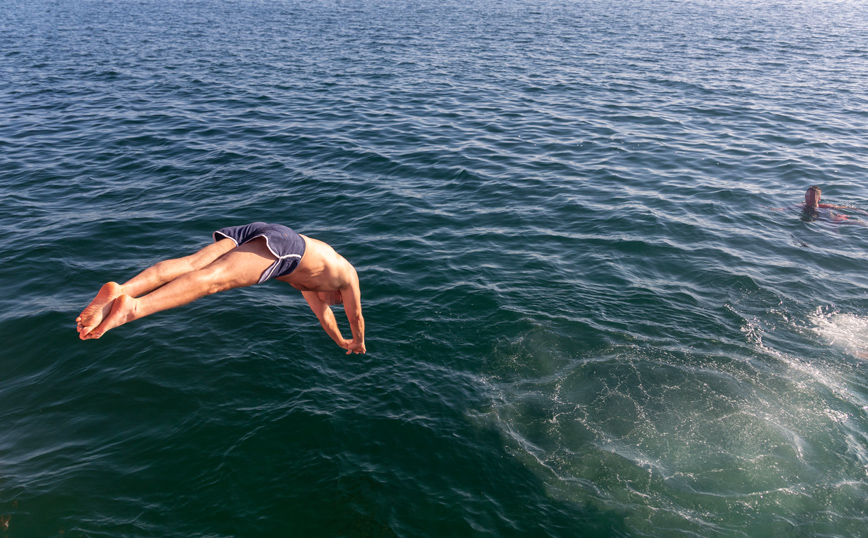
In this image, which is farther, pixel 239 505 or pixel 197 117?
pixel 197 117

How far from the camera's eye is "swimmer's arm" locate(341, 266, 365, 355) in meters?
7.02

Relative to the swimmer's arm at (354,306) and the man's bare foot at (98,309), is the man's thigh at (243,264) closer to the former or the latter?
the man's bare foot at (98,309)

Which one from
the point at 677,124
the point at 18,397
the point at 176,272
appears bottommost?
the point at 18,397

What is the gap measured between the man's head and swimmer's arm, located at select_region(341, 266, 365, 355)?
14.9 meters

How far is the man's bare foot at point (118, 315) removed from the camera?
15.1 ft

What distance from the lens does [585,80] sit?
32375 mm

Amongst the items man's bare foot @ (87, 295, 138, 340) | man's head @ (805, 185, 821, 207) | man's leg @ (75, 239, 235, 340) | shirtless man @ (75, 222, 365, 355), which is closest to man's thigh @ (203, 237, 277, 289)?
shirtless man @ (75, 222, 365, 355)

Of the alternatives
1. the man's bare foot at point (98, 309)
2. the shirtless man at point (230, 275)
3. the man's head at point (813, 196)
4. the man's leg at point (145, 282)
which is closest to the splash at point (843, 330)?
the man's head at point (813, 196)

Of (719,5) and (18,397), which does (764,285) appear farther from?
(719,5)

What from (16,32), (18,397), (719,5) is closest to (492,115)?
(18,397)

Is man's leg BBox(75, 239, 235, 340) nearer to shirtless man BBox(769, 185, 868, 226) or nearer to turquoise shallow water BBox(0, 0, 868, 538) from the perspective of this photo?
turquoise shallow water BBox(0, 0, 868, 538)

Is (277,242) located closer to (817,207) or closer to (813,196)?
(813,196)

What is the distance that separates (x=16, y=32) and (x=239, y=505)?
2167 inches

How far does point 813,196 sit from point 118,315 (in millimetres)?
18014
